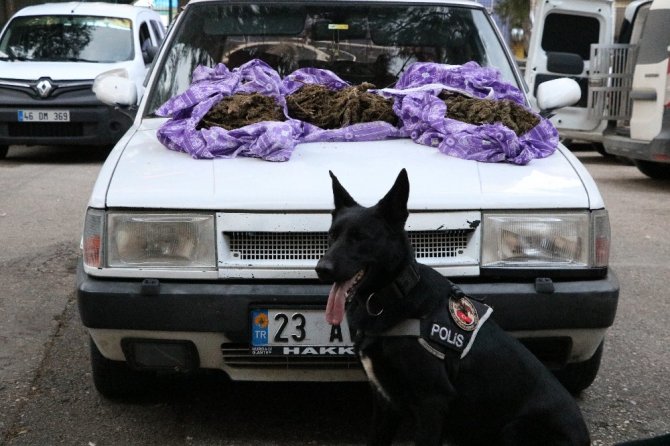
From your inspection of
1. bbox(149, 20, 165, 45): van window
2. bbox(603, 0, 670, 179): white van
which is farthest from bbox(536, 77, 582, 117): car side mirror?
bbox(149, 20, 165, 45): van window

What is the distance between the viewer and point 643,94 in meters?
11.0

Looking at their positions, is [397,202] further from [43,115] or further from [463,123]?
[43,115]

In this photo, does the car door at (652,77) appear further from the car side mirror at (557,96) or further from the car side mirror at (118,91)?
the car side mirror at (118,91)

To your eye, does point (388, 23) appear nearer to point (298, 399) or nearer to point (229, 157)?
point (229, 157)

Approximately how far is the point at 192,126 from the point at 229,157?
322 millimetres

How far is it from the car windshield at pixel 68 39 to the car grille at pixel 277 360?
10.1 m

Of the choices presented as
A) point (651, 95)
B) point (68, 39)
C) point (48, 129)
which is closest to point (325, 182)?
point (651, 95)

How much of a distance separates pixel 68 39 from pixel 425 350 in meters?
11.3

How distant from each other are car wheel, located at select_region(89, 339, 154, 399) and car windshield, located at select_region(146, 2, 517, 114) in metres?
1.85

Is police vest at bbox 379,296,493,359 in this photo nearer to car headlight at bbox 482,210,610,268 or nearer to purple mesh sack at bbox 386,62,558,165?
car headlight at bbox 482,210,610,268

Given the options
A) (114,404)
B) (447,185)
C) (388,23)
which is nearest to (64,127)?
(388,23)

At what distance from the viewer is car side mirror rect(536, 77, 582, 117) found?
509 cm

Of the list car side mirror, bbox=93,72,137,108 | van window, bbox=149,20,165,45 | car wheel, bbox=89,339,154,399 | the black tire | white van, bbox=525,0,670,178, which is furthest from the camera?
van window, bbox=149,20,165,45

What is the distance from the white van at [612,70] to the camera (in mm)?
10820
